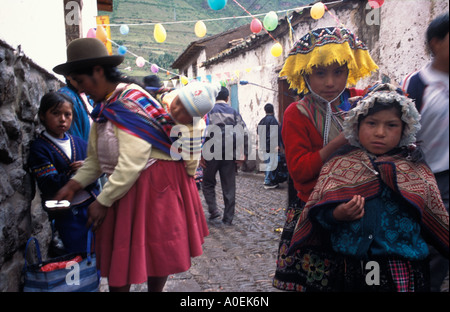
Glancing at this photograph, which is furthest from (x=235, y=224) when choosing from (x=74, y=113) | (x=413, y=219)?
(x=413, y=219)

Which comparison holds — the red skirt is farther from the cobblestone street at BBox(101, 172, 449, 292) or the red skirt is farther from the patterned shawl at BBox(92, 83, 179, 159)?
the cobblestone street at BBox(101, 172, 449, 292)

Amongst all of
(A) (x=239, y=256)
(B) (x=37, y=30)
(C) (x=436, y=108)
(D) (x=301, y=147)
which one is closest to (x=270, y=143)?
(A) (x=239, y=256)

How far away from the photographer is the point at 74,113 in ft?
9.34

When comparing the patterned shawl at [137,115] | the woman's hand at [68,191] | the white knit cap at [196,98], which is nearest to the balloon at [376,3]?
the white knit cap at [196,98]

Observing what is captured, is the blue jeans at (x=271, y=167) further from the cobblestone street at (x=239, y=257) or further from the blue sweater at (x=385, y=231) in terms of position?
the blue sweater at (x=385, y=231)

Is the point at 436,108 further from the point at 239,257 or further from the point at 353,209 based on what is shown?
the point at 239,257

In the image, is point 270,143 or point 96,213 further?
point 270,143

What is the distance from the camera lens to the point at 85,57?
1.94m

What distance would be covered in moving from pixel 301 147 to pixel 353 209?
0.49m

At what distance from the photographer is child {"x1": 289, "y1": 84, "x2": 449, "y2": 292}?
154 centimetres

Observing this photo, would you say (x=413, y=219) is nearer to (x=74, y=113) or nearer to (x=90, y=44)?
(x=90, y=44)

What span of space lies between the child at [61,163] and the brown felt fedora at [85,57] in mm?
520
